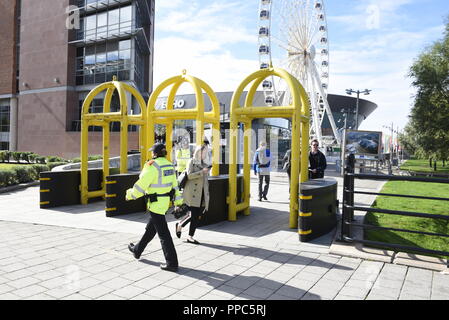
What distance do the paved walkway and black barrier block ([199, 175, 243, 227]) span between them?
1.16 ft

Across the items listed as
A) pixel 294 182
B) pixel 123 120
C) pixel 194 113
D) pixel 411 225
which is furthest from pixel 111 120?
pixel 411 225

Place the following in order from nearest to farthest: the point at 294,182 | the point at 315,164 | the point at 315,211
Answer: the point at 315,211 → the point at 294,182 → the point at 315,164

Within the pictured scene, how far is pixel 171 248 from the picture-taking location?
16.1 feet

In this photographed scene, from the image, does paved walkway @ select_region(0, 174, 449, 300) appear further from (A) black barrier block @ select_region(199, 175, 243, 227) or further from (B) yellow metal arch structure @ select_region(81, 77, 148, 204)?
(B) yellow metal arch structure @ select_region(81, 77, 148, 204)

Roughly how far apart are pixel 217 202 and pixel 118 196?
8.21 ft

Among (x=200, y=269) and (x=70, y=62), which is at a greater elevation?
(x=70, y=62)

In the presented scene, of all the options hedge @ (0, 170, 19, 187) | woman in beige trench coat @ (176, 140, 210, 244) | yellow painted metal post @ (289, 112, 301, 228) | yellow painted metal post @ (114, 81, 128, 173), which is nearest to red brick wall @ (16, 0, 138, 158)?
hedge @ (0, 170, 19, 187)

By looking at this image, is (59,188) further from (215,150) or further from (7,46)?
(7,46)

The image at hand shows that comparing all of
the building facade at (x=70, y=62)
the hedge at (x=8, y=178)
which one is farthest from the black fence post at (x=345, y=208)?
the building facade at (x=70, y=62)

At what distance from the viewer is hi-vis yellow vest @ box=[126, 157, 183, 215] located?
16.1ft

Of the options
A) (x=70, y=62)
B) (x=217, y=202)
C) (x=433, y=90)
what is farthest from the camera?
(x=70, y=62)

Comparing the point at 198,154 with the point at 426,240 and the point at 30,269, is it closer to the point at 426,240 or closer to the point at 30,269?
the point at 30,269

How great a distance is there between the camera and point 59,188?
32.6 ft
